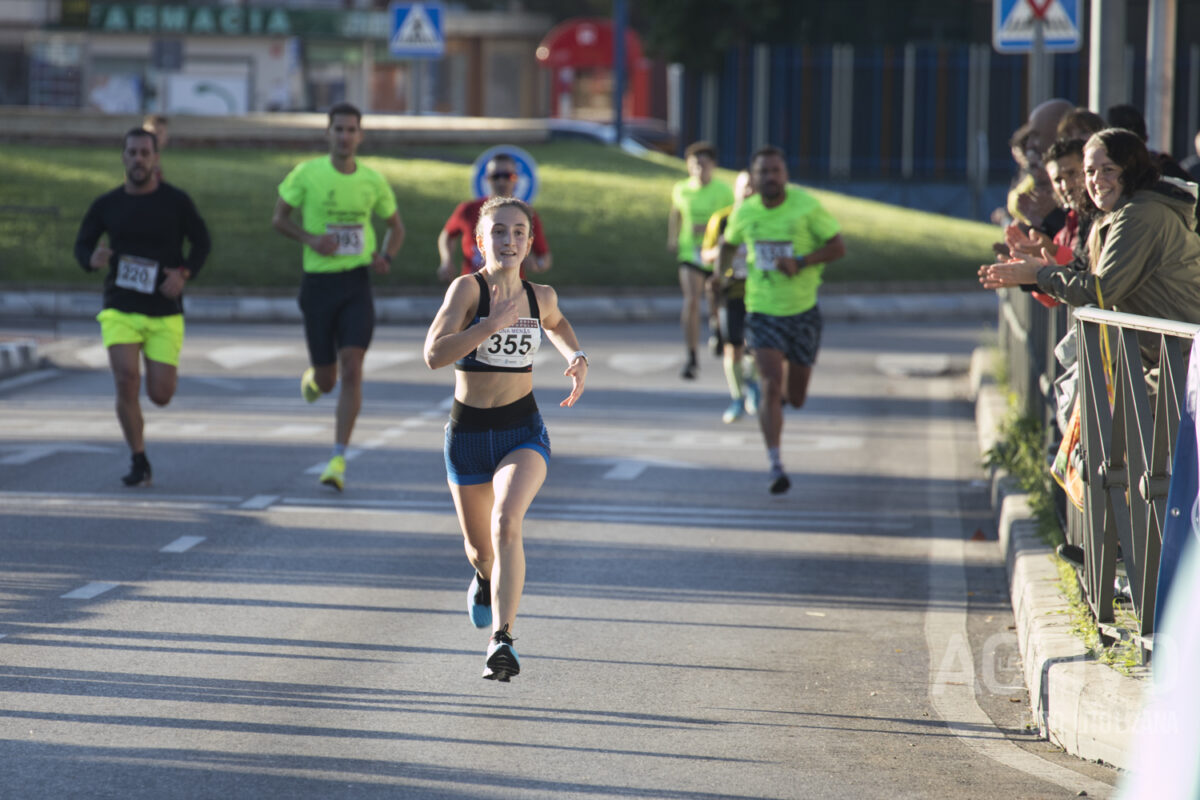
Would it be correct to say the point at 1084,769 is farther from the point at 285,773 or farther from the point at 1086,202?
the point at 1086,202

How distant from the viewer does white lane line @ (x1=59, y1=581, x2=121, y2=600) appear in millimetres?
7848

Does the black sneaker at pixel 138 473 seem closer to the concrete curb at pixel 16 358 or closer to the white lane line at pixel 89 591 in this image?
the white lane line at pixel 89 591

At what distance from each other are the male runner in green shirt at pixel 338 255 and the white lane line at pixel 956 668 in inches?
137

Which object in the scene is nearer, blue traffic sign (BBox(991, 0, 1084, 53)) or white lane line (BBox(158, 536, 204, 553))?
white lane line (BBox(158, 536, 204, 553))

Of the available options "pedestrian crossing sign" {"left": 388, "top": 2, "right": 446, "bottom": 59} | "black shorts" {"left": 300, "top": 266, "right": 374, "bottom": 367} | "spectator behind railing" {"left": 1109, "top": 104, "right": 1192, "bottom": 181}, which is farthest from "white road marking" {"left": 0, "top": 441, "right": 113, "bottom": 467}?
"pedestrian crossing sign" {"left": 388, "top": 2, "right": 446, "bottom": 59}

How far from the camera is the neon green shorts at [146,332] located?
417 inches

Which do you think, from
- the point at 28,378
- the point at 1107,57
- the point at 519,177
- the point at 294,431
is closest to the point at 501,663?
the point at 1107,57

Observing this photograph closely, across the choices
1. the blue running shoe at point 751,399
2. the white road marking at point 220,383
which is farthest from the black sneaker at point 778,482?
the white road marking at point 220,383

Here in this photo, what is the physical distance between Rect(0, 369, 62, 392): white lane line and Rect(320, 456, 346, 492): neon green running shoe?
538cm

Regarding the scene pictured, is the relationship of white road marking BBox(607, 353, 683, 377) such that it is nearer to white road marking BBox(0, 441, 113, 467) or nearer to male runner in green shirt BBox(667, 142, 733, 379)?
male runner in green shirt BBox(667, 142, 733, 379)

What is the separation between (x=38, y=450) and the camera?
38.9ft

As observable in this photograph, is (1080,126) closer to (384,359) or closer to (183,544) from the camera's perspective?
(183,544)

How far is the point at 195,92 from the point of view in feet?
170

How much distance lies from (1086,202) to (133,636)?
440cm
